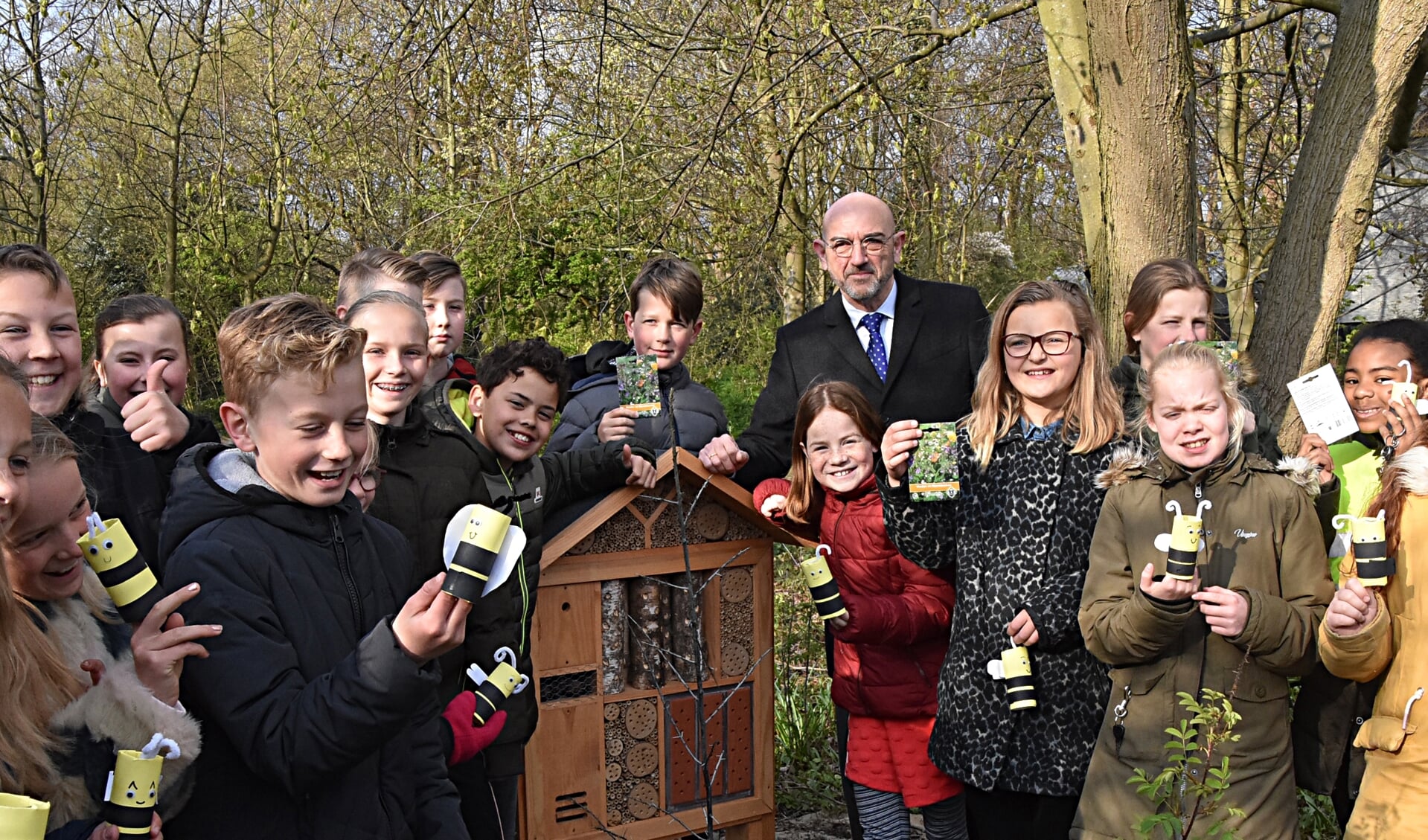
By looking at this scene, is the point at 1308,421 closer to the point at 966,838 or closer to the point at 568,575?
the point at 966,838

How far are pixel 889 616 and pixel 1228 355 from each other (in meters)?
1.28

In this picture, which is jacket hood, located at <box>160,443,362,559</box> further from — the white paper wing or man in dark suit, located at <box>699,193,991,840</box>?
man in dark suit, located at <box>699,193,991,840</box>

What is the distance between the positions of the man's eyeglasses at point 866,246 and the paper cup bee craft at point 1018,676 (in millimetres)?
1650

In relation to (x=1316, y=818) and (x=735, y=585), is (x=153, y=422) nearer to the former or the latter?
(x=735, y=585)

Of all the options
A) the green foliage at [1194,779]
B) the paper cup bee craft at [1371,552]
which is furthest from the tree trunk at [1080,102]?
the green foliage at [1194,779]

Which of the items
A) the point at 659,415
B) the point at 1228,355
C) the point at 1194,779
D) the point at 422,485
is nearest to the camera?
the point at 1194,779

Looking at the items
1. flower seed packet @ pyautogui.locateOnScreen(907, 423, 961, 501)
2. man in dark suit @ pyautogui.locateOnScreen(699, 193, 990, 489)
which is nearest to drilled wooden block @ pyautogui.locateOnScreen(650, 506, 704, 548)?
man in dark suit @ pyautogui.locateOnScreen(699, 193, 990, 489)

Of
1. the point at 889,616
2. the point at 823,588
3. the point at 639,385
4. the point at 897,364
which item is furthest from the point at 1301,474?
the point at 639,385

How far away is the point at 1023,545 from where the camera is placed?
11.6 feet

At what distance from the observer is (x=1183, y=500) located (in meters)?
3.29

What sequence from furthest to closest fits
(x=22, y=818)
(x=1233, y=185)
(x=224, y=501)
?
(x=1233, y=185)
(x=224, y=501)
(x=22, y=818)

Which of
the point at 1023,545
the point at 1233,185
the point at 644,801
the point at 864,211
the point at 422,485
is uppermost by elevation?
the point at 1233,185

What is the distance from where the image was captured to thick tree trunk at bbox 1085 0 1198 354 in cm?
496

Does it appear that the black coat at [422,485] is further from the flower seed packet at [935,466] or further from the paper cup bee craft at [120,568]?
the flower seed packet at [935,466]
